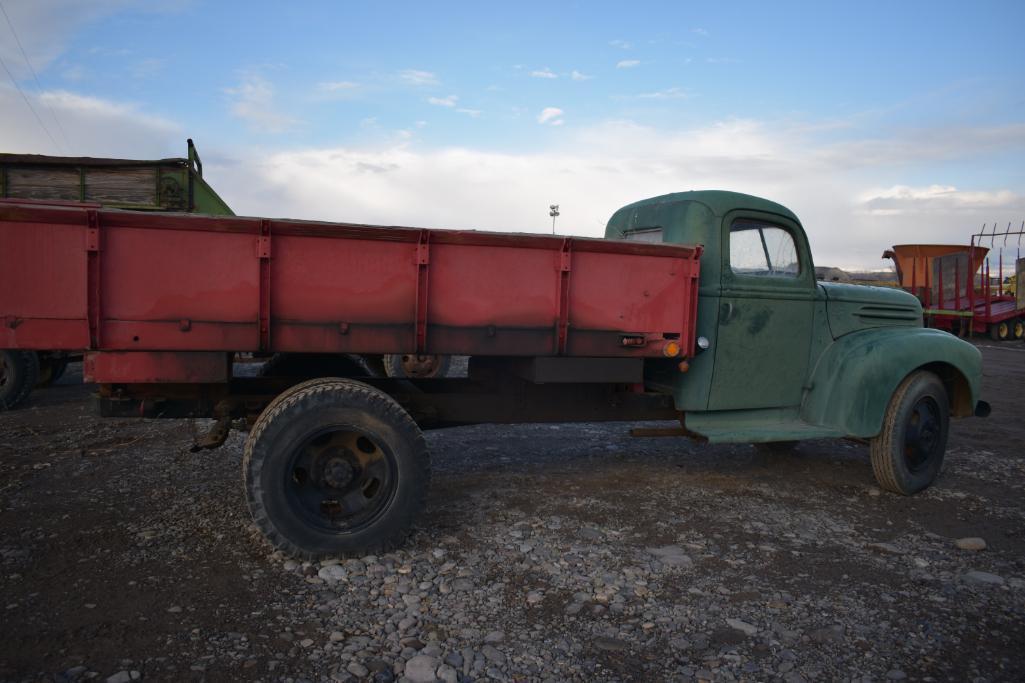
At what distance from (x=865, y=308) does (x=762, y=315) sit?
118cm

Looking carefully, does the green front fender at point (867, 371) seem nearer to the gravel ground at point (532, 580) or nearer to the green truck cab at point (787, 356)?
the green truck cab at point (787, 356)

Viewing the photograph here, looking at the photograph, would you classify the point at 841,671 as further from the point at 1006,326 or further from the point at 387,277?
the point at 1006,326

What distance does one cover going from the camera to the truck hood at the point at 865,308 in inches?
211

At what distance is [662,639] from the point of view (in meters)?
3.03

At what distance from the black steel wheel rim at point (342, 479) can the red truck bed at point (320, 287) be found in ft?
1.75

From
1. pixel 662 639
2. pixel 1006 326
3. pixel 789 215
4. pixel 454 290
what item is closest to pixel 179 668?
pixel 662 639

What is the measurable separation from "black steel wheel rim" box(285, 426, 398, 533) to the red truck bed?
0.53m

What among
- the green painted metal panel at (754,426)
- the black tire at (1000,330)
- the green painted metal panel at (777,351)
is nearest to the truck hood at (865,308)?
the green painted metal panel at (777,351)

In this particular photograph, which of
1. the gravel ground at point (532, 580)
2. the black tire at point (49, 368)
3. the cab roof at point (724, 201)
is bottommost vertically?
the gravel ground at point (532, 580)

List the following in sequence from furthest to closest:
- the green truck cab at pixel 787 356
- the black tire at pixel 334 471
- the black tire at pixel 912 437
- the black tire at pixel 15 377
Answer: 1. the black tire at pixel 15 377
2. the black tire at pixel 912 437
3. the green truck cab at pixel 787 356
4. the black tire at pixel 334 471

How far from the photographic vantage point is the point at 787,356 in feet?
16.8

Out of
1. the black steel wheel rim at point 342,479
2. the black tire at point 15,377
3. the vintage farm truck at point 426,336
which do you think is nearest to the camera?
the vintage farm truck at point 426,336

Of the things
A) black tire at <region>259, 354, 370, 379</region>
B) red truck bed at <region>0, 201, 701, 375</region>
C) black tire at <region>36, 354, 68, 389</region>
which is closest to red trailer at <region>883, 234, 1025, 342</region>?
red truck bed at <region>0, 201, 701, 375</region>

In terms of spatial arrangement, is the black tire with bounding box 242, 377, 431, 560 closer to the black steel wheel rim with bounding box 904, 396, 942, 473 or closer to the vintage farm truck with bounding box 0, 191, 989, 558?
the vintage farm truck with bounding box 0, 191, 989, 558
